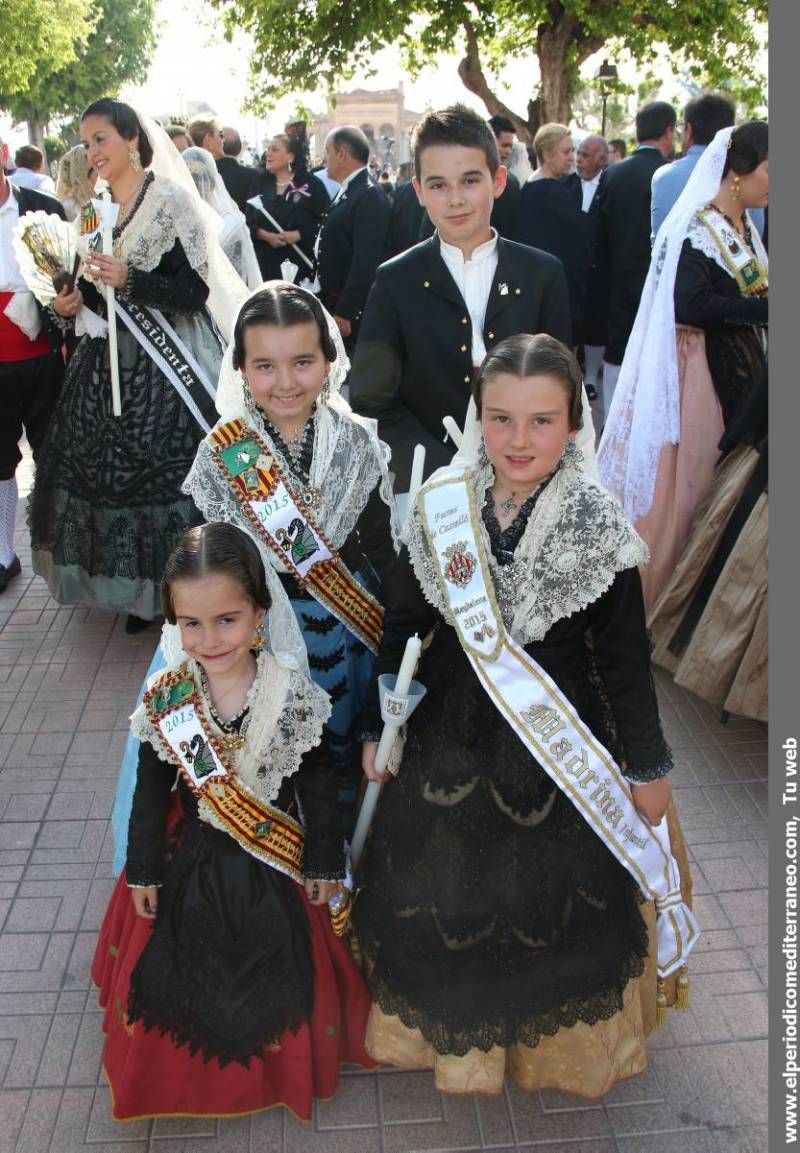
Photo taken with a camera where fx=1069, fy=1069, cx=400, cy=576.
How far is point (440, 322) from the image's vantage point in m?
3.14

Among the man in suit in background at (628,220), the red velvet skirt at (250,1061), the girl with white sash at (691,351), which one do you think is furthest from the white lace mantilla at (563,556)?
the man in suit in background at (628,220)

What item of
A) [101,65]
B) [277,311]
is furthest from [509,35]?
[101,65]

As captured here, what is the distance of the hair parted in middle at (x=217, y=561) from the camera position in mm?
2146

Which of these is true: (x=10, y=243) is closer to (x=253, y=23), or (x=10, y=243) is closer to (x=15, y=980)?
(x=15, y=980)

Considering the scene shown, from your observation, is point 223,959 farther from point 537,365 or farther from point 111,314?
point 111,314

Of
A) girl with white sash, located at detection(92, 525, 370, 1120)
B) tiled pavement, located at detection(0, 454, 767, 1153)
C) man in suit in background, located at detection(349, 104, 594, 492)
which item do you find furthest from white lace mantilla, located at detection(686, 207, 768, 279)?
girl with white sash, located at detection(92, 525, 370, 1120)

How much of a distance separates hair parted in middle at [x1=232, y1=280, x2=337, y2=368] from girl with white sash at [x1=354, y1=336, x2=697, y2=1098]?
536 millimetres

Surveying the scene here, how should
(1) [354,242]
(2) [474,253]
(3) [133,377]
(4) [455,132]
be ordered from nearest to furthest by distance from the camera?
(4) [455,132]
(2) [474,253]
(3) [133,377]
(1) [354,242]

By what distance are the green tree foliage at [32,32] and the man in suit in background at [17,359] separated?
1671 centimetres

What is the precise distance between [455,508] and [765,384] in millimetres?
2118

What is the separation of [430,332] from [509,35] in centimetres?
1500

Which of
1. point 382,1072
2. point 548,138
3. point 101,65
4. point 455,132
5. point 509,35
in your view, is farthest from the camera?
A: point 101,65

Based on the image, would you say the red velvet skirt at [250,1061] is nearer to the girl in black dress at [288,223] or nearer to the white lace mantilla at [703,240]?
the white lace mantilla at [703,240]

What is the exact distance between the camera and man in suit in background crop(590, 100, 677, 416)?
248 inches
